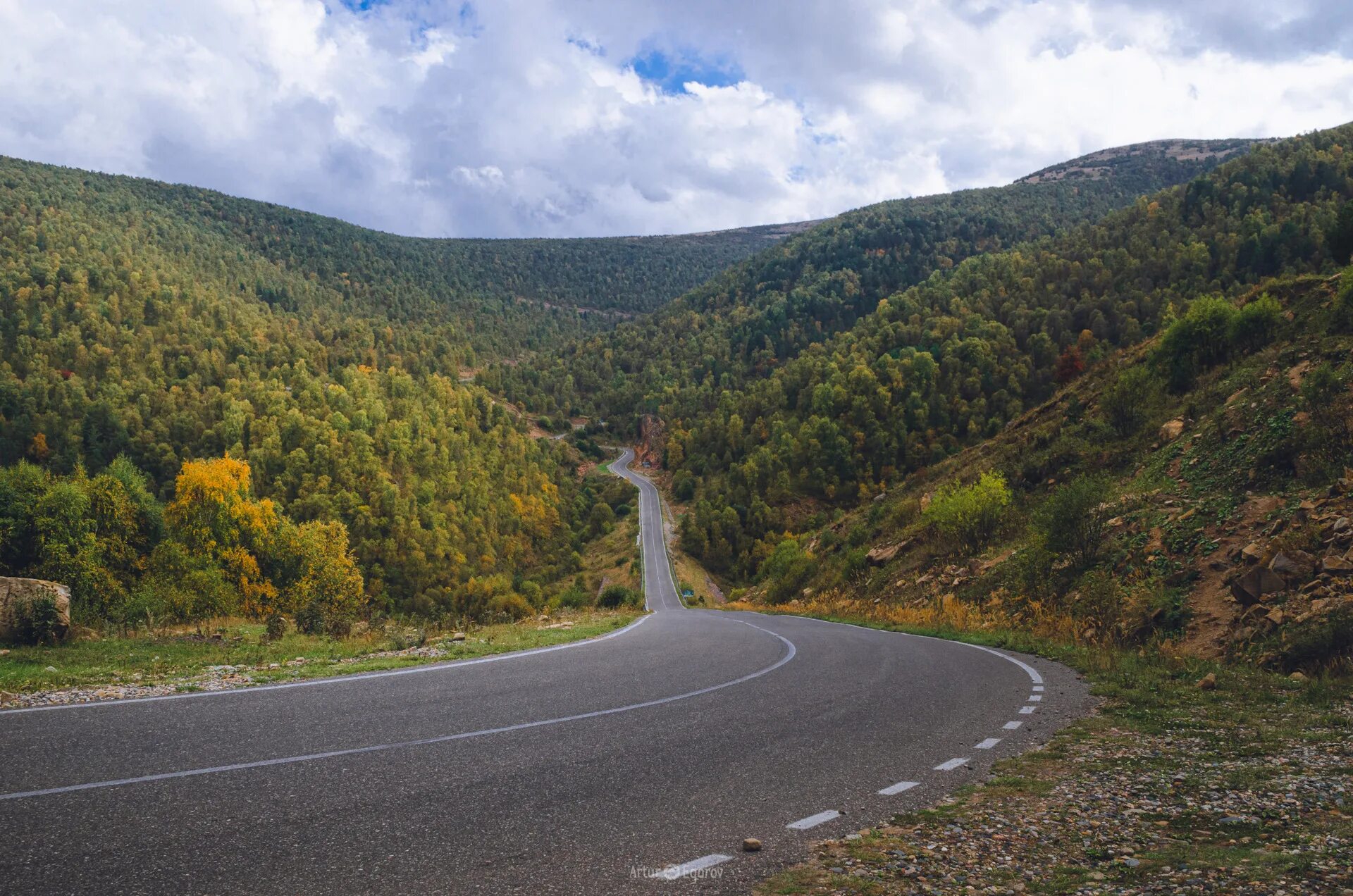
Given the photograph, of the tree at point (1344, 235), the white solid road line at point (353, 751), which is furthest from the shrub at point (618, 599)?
the tree at point (1344, 235)

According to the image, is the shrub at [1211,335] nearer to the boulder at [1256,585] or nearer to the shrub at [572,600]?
the boulder at [1256,585]

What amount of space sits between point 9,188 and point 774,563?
229942 mm

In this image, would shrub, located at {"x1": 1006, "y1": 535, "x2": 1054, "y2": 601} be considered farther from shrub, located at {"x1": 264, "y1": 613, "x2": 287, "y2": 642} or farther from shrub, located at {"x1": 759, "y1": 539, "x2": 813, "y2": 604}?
shrub, located at {"x1": 759, "y1": 539, "x2": 813, "y2": 604}

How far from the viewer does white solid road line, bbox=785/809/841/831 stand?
15.3 ft

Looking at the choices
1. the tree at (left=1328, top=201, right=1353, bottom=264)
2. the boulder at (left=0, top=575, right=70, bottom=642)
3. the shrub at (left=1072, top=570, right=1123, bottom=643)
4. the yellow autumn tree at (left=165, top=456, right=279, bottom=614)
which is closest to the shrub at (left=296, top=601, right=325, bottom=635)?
the boulder at (left=0, top=575, right=70, bottom=642)

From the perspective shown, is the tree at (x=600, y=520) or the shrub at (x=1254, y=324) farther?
the tree at (x=600, y=520)

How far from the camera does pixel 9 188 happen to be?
179375 mm

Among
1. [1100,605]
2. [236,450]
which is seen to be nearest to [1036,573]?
[1100,605]

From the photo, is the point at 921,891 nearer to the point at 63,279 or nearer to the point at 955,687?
the point at 955,687

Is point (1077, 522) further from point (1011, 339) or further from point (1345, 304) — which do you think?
point (1011, 339)

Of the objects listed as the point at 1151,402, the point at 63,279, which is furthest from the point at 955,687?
the point at 63,279

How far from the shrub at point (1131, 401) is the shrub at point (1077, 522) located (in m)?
12.2

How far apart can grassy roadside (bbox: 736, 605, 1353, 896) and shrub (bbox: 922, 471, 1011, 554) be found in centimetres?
2162

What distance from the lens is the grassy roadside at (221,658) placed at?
8789 mm
